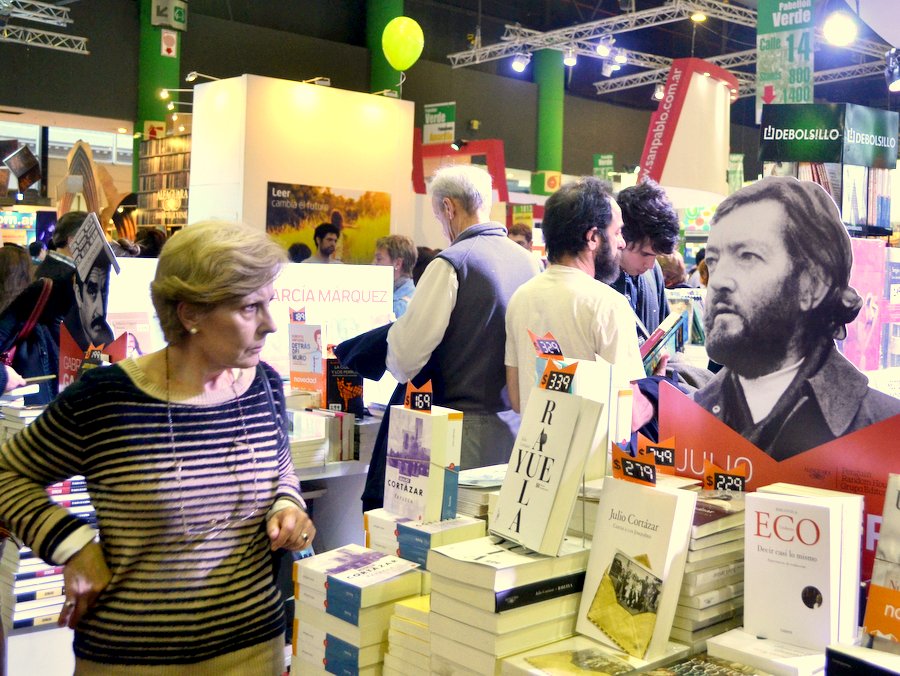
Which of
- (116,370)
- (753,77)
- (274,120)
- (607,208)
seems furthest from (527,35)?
(116,370)

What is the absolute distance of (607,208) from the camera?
261cm

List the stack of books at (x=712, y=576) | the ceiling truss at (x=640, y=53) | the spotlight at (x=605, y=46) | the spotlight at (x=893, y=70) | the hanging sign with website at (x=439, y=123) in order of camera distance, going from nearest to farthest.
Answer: the stack of books at (x=712, y=576) < the spotlight at (x=893, y=70) < the ceiling truss at (x=640, y=53) < the hanging sign with website at (x=439, y=123) < the spotlight at (x=605, y=46)

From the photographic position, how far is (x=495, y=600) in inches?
57.1

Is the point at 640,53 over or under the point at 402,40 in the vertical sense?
over

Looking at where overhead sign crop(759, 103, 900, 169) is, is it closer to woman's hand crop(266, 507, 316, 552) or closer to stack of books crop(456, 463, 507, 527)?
stack of books crop(456, 463, 507, 527)

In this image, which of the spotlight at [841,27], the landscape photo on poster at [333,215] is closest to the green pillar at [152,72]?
the landscape photo on poster at [333,215]

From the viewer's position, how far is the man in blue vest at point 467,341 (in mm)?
2777

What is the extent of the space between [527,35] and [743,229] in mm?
17143

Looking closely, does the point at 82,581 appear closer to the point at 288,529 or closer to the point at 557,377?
the point at 288,529

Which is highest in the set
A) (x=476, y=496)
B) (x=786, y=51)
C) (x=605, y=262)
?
(x=786, y=51)

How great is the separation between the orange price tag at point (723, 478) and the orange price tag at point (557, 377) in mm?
297

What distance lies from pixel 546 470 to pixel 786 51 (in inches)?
288

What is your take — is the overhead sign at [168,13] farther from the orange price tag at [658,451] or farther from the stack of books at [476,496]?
the orange price tag at [658,451]

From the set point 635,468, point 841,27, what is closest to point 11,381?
point 635,468
